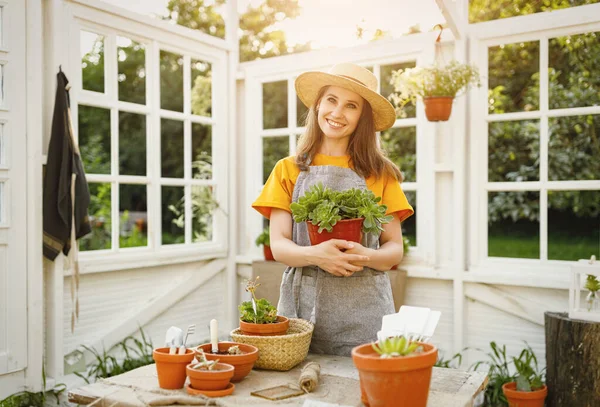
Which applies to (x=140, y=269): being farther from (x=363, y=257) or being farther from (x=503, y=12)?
(x=503, y=12)

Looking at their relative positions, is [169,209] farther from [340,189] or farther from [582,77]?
[340,189]

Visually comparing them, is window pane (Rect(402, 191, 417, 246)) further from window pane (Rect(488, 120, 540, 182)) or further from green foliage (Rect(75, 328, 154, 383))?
green foliage (Rect(75, 328, 154, 383))

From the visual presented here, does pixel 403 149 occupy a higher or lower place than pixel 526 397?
higher

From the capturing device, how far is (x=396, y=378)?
1.26 meters

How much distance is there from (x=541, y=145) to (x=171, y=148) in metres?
7.25

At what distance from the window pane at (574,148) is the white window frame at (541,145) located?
85.7 inches

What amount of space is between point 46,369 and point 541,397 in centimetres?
300

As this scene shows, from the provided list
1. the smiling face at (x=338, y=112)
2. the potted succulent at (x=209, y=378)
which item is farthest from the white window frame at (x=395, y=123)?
the potted succulent at (x=209, y=378)

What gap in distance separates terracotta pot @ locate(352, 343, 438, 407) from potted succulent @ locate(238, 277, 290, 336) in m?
0.52

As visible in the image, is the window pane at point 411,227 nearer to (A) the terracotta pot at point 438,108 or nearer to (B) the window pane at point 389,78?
(B) the window pane at point 389,78

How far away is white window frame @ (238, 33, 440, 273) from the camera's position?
4.24 metres

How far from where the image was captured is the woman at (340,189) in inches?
80.0

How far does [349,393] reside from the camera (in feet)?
5.03

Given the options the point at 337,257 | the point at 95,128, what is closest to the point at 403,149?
the point at 337,257
